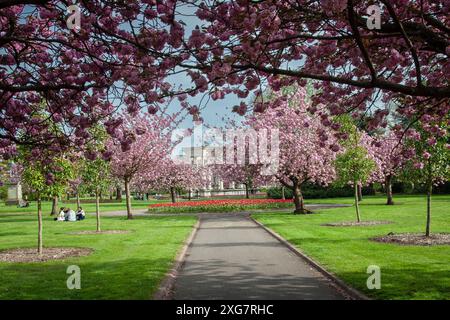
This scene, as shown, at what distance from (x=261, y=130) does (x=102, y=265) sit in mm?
21386

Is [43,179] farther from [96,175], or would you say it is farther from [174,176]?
[174,176]

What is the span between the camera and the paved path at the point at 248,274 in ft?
29.9

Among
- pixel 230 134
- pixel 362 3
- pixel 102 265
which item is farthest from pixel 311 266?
pixel 230 134

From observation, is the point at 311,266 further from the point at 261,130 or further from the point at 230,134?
the point at 230,134

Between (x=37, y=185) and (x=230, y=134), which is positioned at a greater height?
(x=230, y=134)

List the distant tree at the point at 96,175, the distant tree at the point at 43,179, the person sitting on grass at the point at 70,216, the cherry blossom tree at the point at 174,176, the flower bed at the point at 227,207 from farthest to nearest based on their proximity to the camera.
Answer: the cherry blossom tree at the point at 174,176 < the flower bed at the point at 227,207 < the person sitting on grass at the point at 70,216 < the distant tree at the point at 96,175 < the distant tree at the point at 43,179

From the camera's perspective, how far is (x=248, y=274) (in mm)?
11102

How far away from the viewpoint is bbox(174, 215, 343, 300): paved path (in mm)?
9125

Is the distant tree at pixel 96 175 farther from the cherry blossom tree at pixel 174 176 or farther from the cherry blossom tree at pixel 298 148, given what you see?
the cherry blossom tree at pixel 174 176

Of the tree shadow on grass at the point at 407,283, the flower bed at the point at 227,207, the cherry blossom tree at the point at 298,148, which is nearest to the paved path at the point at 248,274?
the tree shadow on grass at the point at 407,283

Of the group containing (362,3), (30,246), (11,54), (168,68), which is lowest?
(30,246)

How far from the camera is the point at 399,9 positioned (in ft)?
27.2

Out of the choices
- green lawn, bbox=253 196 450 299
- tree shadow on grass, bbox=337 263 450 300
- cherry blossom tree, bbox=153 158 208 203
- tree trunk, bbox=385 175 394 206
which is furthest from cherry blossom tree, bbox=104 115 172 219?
tree shadow on grass, bbox=337 263 450 300

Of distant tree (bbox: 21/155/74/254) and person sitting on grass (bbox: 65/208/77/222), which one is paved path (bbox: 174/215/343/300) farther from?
person sitting on grass (bbox: 65/208/77/222)
